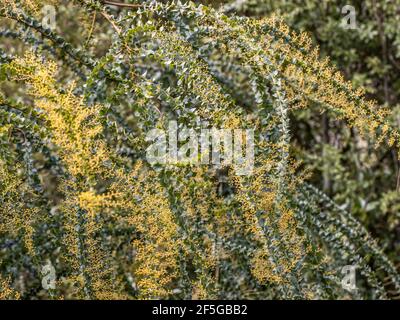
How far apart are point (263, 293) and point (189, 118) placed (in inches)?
33.3

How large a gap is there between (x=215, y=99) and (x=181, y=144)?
0.16 meters

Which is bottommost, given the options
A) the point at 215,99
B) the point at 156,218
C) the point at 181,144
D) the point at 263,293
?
the point at 263,293

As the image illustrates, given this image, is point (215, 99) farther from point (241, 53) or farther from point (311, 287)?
point (311, 287)

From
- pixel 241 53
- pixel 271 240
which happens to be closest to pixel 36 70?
pixel 241 53

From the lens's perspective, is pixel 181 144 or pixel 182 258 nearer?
pixel 181 144

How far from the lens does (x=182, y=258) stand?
60.9 inches

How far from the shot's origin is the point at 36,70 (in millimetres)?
1339
